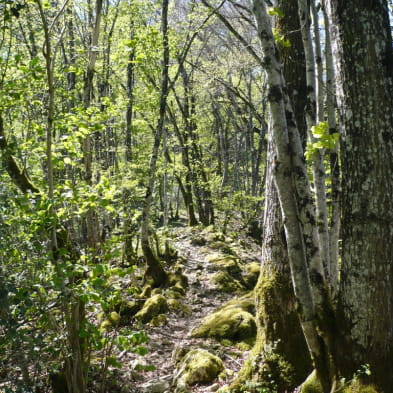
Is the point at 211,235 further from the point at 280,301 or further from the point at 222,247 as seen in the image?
the point at 280,301

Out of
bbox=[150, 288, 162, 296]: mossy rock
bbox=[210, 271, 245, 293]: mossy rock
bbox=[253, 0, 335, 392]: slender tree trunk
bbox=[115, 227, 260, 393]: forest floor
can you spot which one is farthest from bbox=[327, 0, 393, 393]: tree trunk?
bbox=[210, 271, 245, 293]: mossy rock

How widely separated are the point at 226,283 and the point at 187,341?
325 cm

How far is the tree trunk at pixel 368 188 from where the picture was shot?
2547 millimetres

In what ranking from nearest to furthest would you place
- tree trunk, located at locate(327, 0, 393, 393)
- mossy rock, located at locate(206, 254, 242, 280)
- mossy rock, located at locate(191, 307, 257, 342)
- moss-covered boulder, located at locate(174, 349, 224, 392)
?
tree trunk, located at locate(327, 0, 393, 393) → moss-covered boulder, located at locate(174, 349, 224, 392) → mossy rock, located at locate(191, 307, 257, 342) → mossy rock, located at locate(206, 254, 242, 280)

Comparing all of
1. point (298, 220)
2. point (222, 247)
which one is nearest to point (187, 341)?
point (298, 220)

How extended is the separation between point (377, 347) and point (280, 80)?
6.74 feet

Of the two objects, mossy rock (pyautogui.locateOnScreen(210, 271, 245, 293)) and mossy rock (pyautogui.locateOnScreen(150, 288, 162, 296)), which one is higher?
mossy rock (pyautogui.locateOnScreen(150, 288, 162, 296))

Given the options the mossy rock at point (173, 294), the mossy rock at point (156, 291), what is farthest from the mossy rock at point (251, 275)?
the mossy rock at point (156, 291)

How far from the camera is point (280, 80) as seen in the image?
2.84 metres

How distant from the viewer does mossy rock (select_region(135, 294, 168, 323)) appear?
7.59m

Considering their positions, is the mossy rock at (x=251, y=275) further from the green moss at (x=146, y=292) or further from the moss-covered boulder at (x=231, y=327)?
the moss-covered boulder at (x=231, y=327)

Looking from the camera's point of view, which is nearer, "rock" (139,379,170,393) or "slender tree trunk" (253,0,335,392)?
"slender tree trunk" (253,0,335,392)

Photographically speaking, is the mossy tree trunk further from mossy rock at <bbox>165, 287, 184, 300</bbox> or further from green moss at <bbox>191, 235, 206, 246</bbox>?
green moss at <bbox>191, 235, 206, 246</bbox>

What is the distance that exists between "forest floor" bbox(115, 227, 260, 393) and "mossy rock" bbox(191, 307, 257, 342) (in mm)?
163
